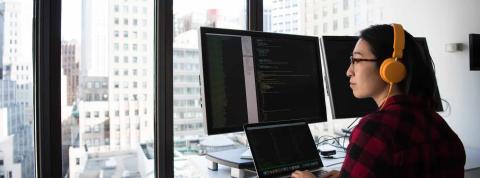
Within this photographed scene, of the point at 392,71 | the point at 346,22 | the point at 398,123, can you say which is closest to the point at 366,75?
the point at 392,71

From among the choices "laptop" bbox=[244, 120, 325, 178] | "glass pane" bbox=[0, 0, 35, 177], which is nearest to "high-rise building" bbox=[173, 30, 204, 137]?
"glass pane" bbox=[0, 0, 35, 177]

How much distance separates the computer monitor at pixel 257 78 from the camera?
50.9 inches

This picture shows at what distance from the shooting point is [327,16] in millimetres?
2627

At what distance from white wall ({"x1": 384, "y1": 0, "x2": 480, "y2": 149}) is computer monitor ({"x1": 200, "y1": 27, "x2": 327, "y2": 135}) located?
104 cm

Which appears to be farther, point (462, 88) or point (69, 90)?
point (462, 88)

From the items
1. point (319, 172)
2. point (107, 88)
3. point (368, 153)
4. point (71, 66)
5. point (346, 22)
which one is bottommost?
point (319, 172)

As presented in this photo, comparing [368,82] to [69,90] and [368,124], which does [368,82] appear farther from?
[69,90]

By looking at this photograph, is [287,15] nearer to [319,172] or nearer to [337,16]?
[337,16]

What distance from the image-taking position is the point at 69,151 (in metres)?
1.82

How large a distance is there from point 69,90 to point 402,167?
1.55 metres

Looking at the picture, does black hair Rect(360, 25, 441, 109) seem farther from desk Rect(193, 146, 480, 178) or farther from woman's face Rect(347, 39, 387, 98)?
desk Rect(193, 146, 480, 178)

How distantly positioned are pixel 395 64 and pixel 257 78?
0.57m

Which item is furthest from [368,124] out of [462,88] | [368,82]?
[462,88]

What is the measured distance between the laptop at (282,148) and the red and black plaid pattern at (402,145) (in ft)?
1.15
